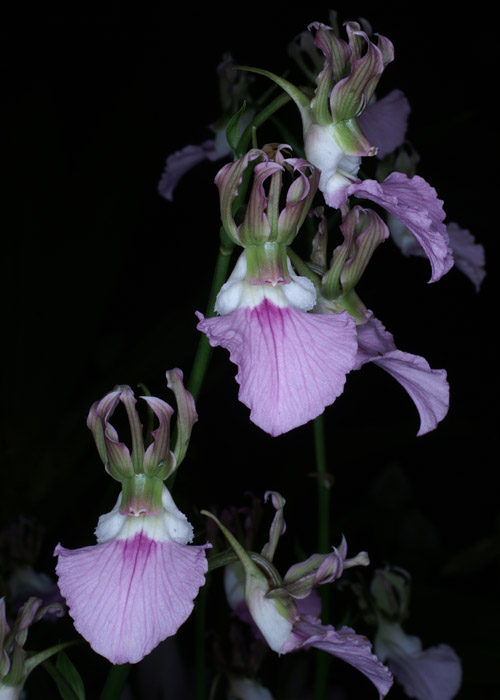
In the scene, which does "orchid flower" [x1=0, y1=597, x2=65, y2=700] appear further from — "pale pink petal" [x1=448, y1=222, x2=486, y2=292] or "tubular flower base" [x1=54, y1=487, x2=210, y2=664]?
"pale pink petal" [x1=448, y1=222, x2=486, y2=292]

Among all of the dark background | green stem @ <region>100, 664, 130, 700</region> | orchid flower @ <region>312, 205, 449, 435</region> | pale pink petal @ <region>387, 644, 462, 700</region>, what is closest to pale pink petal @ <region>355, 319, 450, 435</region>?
orchid flower @ <region>312, 205, 449, 435</region>

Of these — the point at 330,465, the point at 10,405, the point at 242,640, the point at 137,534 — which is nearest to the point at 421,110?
the point at 330,465

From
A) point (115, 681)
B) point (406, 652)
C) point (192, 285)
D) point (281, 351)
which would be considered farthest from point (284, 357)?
point (192, 285)

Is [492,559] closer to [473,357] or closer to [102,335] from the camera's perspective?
[473,357]

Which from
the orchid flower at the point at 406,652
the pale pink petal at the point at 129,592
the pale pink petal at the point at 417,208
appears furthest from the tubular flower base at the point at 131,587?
the orchid flower at the point at 406,652

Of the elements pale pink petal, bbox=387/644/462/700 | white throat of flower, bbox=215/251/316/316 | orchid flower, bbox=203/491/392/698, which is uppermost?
white throat of flower, bbox=215/251/316/316

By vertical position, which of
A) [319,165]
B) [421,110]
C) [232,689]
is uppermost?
[421,110]
